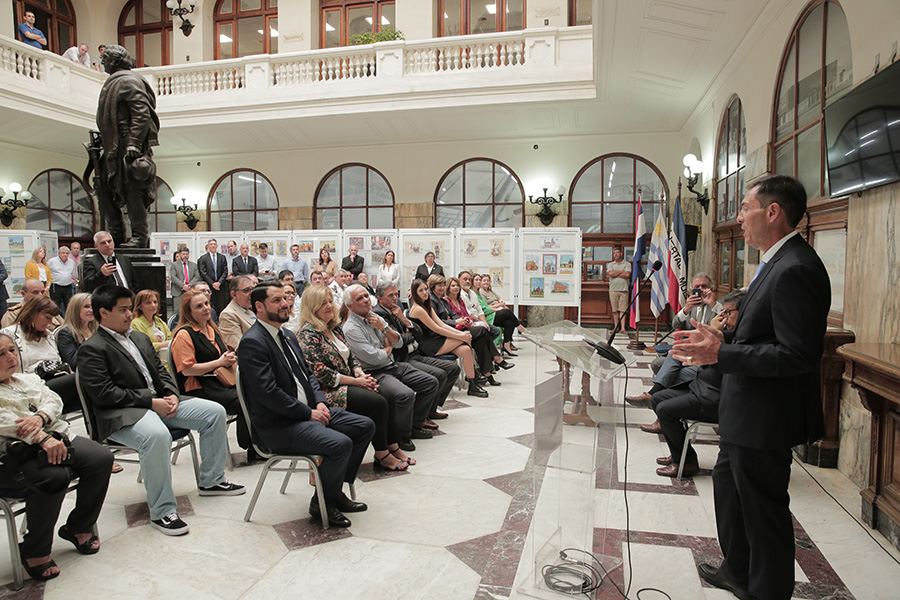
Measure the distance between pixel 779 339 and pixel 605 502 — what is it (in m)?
1.90

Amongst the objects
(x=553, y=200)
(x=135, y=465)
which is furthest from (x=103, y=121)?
(x=553, y=200)

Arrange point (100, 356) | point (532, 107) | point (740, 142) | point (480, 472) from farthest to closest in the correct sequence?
point (532, 107), point (740, 142), point (480, 472), point (100, 356)

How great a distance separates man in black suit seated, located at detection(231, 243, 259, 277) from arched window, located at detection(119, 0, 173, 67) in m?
6.74

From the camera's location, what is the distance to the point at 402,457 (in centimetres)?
402

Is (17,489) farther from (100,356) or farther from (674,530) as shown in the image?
(674,530)

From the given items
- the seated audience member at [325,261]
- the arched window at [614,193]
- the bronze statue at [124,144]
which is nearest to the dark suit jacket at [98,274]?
the bronze statue at [124,144]

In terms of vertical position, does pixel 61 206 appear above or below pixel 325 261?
above

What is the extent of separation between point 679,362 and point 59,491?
3743 mm

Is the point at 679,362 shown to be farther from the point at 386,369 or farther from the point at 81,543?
the point at 81,543

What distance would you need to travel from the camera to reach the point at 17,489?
2.48 metres

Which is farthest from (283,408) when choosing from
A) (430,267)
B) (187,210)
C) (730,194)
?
(187,210)

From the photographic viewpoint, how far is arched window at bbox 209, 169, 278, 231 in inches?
555

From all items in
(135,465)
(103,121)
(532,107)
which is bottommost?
(135,465)

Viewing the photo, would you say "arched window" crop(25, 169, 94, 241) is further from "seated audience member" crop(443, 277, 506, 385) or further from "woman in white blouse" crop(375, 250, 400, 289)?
"seated audience member" crop(443, 277, 506, 385)
